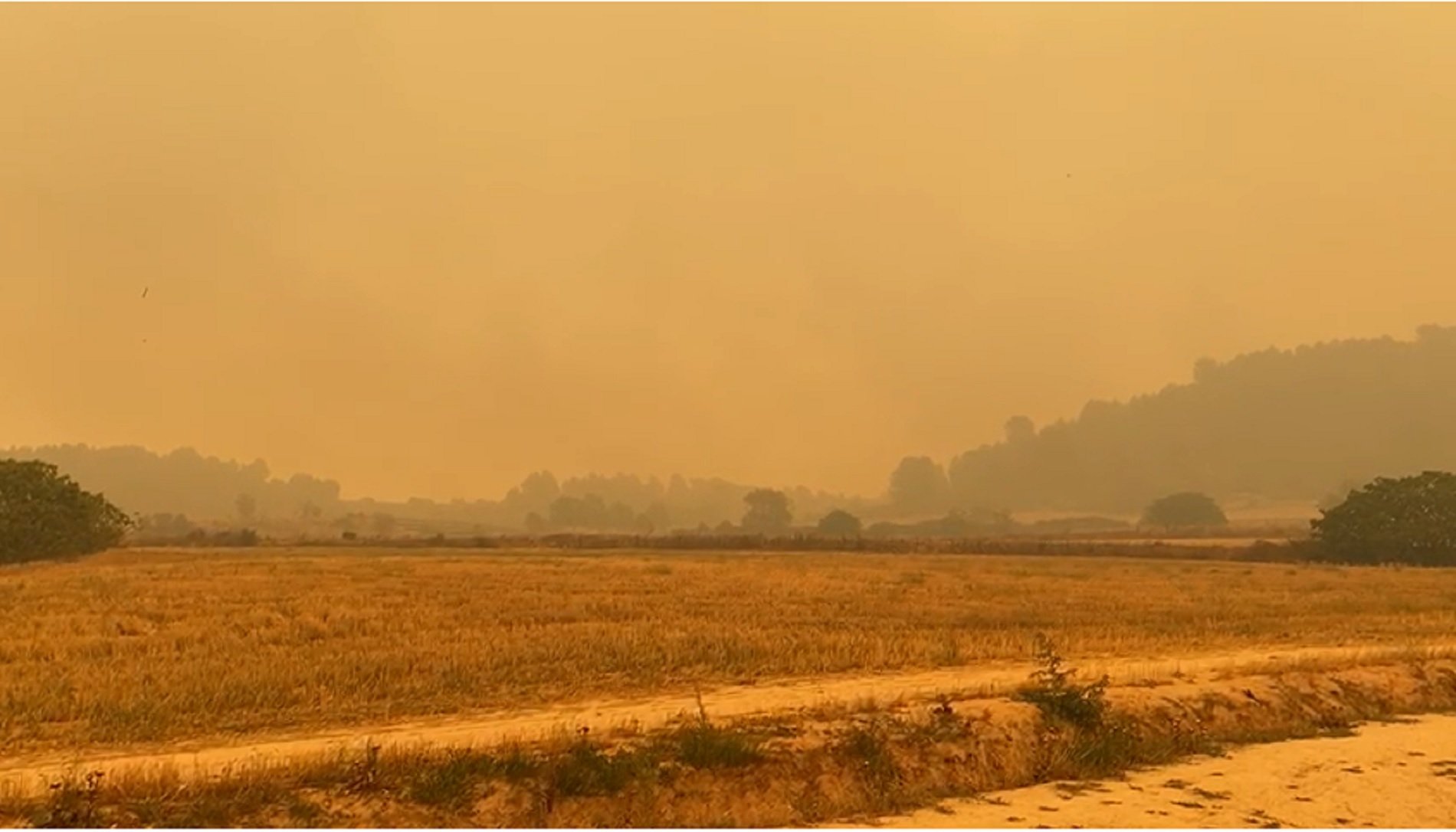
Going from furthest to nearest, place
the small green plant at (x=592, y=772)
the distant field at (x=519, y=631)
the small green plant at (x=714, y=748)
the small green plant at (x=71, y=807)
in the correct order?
the distant field at (x=519, y=631) < the small green plant at (x=714, y=748) < the small green plant at (x=592, y=772) < the small green plant at (x=71, y=807)

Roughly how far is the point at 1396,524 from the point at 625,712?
92.8m

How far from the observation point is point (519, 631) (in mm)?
30766

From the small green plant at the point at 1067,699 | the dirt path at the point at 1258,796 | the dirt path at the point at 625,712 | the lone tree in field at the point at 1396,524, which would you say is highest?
the lone tree in field at the point at 1396,524

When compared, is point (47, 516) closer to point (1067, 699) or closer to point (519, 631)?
point (519, 631)

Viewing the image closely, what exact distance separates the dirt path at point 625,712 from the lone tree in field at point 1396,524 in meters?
71.7

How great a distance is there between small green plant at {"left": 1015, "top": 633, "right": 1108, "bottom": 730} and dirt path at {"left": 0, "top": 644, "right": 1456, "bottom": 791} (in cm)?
101

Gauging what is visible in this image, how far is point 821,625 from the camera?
33.8 m

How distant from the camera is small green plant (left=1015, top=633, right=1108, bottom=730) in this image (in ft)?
59.5

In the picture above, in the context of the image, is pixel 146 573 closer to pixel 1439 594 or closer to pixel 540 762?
pixel 540 762

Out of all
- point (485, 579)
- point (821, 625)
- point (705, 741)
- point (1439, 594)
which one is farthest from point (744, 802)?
point (1439, 594)

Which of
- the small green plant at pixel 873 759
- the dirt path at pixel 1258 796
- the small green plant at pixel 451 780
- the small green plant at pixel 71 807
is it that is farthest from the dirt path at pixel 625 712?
the dirt path at pixel 1258 796

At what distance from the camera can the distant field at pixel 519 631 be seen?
20.7 meters

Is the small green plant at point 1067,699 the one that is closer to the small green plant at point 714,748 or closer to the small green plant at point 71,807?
the small green plant at point 714,748

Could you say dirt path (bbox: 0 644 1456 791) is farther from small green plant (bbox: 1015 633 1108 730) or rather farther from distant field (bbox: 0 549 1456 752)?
distant field (bbox: 0 549 1456 752)
